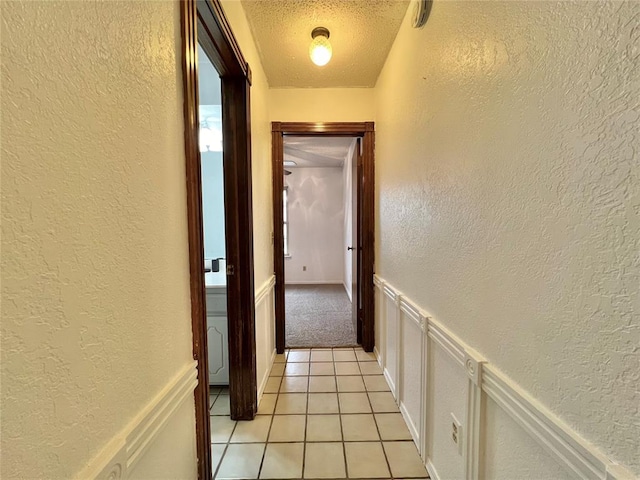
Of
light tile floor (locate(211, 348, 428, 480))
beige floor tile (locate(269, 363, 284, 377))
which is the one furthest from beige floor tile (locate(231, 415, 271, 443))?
beige floor tile (locate(269, 363, 284, 377))

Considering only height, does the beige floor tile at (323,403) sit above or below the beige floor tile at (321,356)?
above

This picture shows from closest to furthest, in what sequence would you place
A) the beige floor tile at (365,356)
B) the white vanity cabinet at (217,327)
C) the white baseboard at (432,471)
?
the white baseboard at (432,471) → the white vanity cabinet at (217,327) → the beige floor tile at (365,356)

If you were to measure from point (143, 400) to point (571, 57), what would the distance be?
3.92 ft

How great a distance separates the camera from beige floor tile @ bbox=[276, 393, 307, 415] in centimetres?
199

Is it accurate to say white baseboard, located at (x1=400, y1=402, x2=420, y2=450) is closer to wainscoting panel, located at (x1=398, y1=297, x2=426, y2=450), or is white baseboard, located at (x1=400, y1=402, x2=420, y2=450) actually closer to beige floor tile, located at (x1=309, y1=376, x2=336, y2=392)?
wainscoting panel, located at (x1=398, y1=297, x2=426, y2=450)

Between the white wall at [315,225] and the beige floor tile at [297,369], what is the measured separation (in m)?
3.65

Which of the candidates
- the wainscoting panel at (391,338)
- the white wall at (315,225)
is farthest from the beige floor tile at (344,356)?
the white wall at (315,225)

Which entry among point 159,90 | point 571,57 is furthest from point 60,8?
point 571,57

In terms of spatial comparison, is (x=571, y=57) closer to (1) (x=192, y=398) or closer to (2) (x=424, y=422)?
(1) (x=192, y=398)

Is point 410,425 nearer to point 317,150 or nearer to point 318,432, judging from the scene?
point 318,432

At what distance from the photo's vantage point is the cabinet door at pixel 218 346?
6.74 ft

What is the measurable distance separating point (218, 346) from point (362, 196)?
172 centimetres

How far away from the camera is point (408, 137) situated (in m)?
1.74

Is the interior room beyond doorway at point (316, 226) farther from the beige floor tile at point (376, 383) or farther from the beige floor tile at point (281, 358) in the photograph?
the beige floor tile at point (376, 383)
